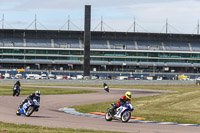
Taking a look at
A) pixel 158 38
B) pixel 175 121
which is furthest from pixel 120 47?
pixel 175 121

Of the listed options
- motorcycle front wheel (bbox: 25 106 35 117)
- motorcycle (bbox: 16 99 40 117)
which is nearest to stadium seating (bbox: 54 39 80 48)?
motorcycle (bbox: 16 99 40 117)

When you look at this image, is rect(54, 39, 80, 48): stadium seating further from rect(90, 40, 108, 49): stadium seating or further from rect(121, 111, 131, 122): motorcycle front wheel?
rect(121, 111, 131, 122): motorcycle front wheel

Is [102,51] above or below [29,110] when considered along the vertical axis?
above

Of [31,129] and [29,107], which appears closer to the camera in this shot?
[31,129]

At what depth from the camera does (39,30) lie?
134 metres

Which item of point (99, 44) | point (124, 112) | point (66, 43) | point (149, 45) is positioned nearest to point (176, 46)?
point (149, 45)

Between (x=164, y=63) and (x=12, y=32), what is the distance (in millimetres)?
49408

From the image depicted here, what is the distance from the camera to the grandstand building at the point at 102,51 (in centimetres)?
13011

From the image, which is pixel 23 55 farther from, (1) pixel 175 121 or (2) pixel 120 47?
(1) pixel 175 121

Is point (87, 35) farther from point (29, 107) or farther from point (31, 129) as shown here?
point (31, 129)

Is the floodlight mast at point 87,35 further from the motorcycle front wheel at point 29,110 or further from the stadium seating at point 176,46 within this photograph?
the motorcycle front wheel at point 29,110

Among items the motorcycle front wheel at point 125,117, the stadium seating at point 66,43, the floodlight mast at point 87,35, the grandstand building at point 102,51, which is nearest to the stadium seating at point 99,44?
the grandstand building at point 102,51

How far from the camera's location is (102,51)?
429ft

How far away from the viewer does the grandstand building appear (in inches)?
5123
